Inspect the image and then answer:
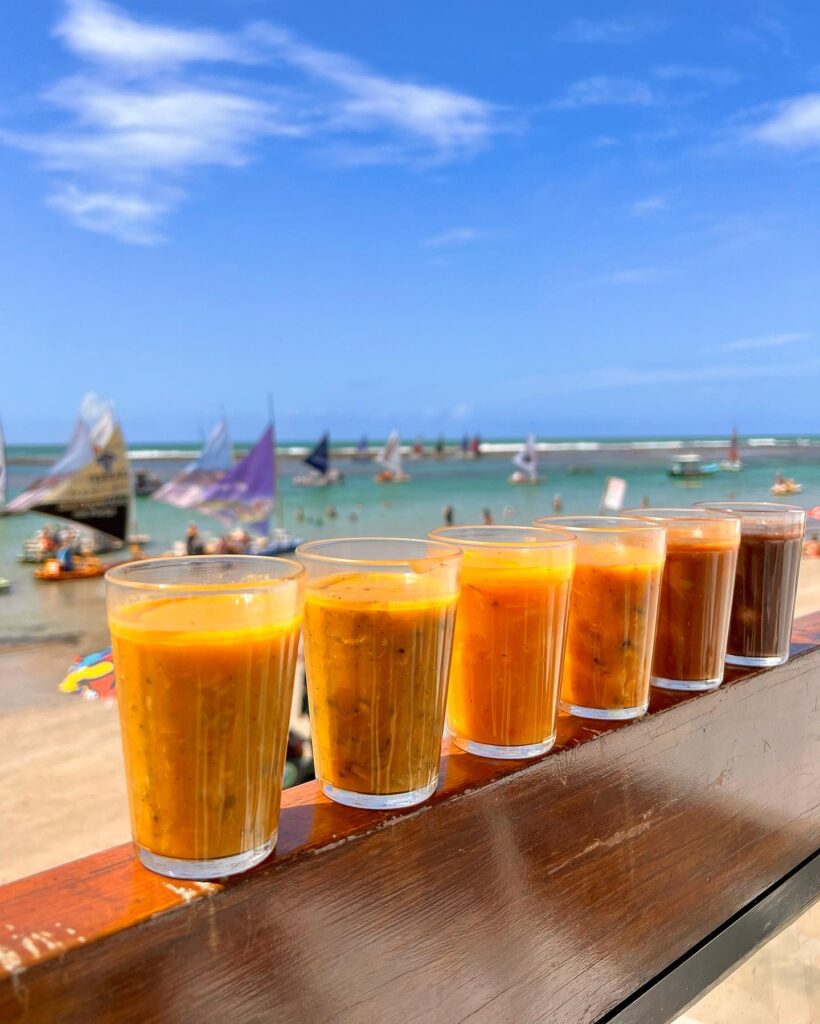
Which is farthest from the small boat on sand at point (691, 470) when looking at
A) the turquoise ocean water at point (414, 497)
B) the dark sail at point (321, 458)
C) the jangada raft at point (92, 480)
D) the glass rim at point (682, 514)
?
the glass rim at point (682, 514)

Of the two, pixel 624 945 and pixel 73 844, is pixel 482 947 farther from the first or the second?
pixel 73 844

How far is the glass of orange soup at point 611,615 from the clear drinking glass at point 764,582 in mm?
281

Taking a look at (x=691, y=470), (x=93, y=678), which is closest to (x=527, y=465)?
(x=691, y=470)

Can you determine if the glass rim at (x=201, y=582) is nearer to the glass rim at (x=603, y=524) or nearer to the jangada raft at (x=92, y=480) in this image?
the glass rim at (x=603, y=524)

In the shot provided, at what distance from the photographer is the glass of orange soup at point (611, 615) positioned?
98 centimetres

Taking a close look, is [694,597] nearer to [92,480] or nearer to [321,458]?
[92,480]

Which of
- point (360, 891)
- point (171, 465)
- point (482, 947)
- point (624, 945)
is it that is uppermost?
point (360, 891)

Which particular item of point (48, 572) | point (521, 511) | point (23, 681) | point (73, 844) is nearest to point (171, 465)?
point (521, 511)

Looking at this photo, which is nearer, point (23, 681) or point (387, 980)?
point (387, 980)

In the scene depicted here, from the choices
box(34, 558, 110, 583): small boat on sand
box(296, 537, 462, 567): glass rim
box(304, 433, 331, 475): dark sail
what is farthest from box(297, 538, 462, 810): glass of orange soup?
box(304, 433, 331, 475): dark sail

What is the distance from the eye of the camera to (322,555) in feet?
2.52

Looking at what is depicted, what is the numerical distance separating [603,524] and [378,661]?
1.30 feet

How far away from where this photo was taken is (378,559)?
0.77 m

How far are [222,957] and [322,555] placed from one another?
1.11 ft
